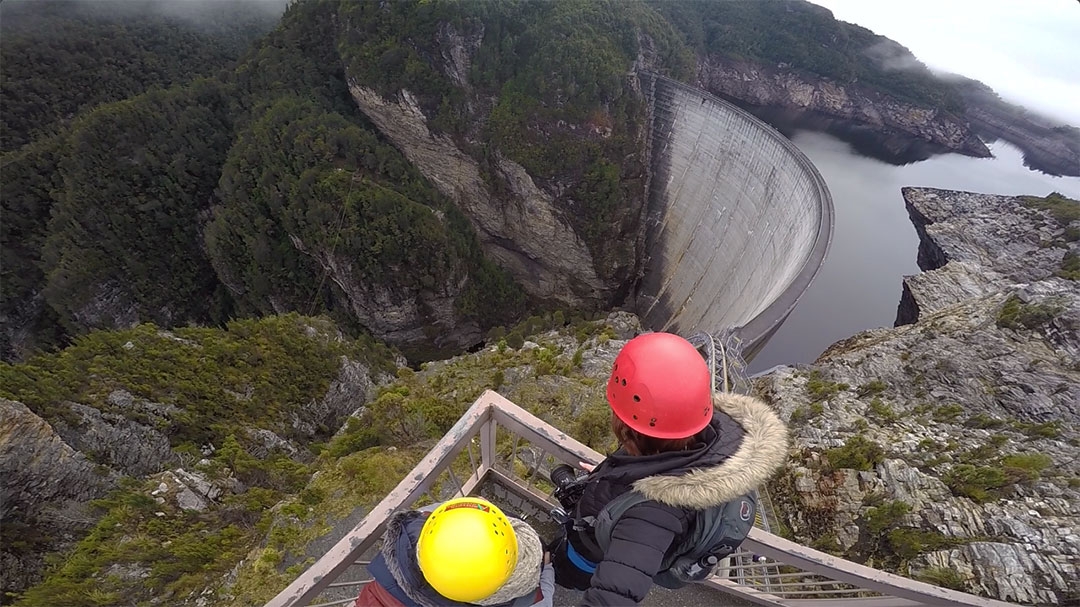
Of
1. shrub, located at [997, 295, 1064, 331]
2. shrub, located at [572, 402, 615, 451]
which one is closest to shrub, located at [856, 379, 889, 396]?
shrub, located at [997, 295, 1064, 331]

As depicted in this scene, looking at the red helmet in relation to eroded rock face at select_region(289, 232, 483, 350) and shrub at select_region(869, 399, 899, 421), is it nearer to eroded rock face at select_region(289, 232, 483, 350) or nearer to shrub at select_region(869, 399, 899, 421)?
shrub at select_region(869, 399, 899, 421)

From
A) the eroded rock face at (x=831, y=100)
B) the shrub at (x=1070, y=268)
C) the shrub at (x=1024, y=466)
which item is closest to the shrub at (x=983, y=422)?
the shrub at (x=1024, y=466)

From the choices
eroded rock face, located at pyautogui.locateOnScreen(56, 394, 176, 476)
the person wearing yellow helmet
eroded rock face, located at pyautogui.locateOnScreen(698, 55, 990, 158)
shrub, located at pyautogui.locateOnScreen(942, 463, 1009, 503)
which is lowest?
eroded rock face, located at pyautogui.locateOnScreen(56, 394, 176, 476)

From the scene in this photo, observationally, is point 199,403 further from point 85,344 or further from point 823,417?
point 823,417

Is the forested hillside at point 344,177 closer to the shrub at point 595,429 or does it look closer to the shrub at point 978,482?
the shrub at point 595,429

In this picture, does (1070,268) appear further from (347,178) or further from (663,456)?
(347,178)
